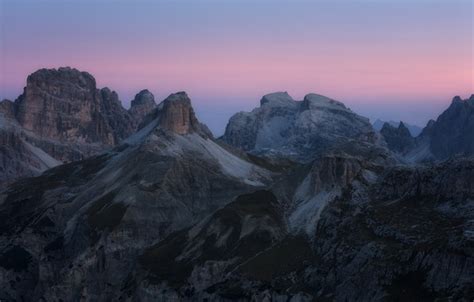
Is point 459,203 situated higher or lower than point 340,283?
higher

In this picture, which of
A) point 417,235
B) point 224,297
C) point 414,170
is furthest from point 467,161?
point 224,297

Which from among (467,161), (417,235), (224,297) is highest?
(467,161)

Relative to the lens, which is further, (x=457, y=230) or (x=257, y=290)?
(x=257, y=290)

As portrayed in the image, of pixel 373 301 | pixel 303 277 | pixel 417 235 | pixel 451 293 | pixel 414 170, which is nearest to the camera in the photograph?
pixel 451 293

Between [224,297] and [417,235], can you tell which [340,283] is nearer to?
[417,235]

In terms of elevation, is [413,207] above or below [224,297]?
above

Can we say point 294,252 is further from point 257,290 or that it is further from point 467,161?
point 467,161

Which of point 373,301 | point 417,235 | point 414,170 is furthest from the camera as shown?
point 414,170

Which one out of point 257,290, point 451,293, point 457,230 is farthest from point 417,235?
point 257,290

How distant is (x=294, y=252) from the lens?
198375 millimetres

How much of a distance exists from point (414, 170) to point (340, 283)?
3654 cm

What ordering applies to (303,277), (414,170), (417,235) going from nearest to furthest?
1. (417,235)
2. (303,277)
3. (414,170)

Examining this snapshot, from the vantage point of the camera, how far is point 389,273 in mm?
160750

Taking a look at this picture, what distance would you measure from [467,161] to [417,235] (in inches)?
1025
